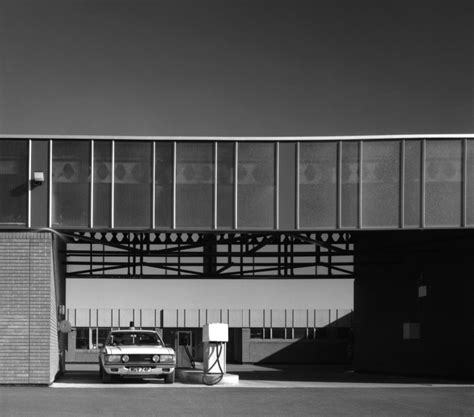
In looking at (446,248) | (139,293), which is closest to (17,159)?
(446,248)

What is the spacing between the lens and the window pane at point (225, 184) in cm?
2541

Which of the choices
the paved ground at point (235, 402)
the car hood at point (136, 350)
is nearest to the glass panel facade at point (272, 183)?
the car hood at point (136, 350)

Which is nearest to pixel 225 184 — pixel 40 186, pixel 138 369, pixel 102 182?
pixel 102 182

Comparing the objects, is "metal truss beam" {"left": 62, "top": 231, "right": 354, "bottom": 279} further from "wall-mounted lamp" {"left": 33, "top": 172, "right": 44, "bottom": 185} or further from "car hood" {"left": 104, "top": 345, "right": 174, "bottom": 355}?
"wall-mounted lamp" {"left": 33, "top": 172, "right": 44, "bottom": 185}

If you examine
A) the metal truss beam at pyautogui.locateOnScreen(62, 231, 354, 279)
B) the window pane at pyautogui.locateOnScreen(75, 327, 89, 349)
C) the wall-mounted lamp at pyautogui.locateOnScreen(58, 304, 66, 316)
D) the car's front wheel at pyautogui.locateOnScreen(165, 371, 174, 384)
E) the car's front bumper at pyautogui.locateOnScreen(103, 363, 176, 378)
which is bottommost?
the window pane at pyautogui.locateOnScreen(75, 327, 89, 349)

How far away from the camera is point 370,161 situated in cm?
2562

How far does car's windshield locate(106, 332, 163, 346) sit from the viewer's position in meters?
26.5

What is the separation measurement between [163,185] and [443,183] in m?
7.21

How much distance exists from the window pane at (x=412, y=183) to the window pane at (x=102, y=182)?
7.61 meters

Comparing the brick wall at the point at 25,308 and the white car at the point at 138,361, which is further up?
the brick wall at the point at 25,308

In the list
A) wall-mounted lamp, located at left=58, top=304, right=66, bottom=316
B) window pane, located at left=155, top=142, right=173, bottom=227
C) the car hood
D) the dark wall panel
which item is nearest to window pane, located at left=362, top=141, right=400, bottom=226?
window pane, located at left=155, top=142, right=173, bottom=227

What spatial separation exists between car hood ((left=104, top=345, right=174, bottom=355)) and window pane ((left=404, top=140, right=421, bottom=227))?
7046 mm

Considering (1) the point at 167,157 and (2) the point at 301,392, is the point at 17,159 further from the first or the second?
(2) the point at 301,392

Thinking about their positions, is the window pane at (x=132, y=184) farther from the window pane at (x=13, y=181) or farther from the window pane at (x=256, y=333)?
the window pane at (x=256, y=333)
